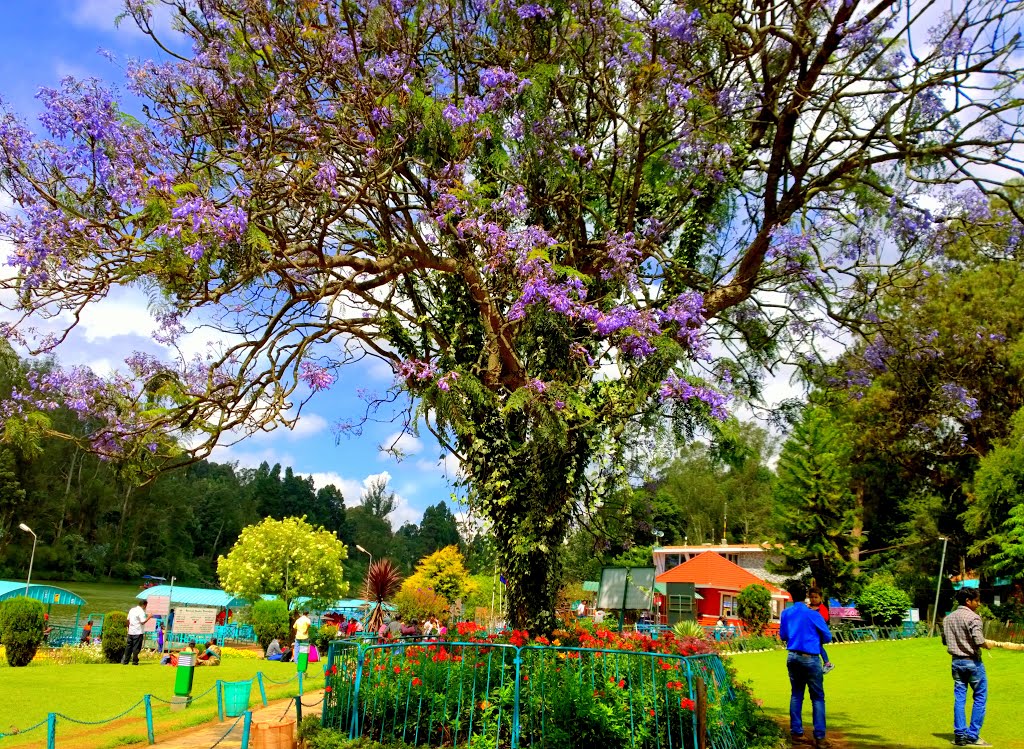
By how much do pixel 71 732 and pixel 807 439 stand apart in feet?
99.4

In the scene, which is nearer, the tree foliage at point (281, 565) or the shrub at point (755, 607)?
the shrub at point (755, 607)

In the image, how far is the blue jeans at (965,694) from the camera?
748cm

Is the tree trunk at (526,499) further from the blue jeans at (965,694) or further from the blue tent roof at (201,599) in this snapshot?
the blue tent roof at (201,599)

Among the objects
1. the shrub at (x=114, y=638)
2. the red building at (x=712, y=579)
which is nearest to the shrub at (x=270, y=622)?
the shrub at (x=114, y=638)

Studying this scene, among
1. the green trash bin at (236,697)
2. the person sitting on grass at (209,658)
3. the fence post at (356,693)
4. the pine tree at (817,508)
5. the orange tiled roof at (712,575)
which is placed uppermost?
the pine tree at (817,508)

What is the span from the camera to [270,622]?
26.8 metres

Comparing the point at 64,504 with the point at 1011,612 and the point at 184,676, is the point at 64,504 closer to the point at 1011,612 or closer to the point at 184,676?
the point at 184,676

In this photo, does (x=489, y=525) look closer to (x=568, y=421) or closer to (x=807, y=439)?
(x=568, y=421)

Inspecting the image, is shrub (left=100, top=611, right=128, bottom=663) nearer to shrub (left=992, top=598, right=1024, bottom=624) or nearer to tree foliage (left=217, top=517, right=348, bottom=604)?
tree foliage (left=217, top=517, right=348, bottom=604)

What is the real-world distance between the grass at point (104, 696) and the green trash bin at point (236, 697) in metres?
0.23

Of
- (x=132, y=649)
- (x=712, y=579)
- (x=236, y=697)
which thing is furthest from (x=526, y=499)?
(x=712, y=579)

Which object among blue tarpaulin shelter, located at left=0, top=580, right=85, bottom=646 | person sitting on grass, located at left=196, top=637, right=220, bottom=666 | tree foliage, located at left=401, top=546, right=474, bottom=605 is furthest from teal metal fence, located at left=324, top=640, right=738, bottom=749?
tree foliage, located at left=401, top=546, right=474, bottom=605

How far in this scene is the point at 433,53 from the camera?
1045cm

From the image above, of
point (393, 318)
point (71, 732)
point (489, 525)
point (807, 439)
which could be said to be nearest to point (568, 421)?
point (489, 525)
